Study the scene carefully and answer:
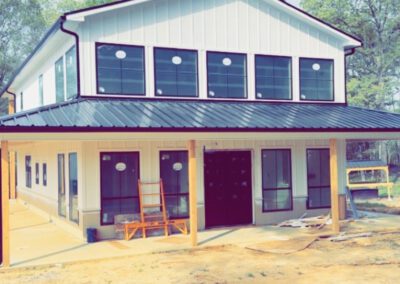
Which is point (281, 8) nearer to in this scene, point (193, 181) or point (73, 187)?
point (193, 181)

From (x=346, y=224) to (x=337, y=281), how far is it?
6262 millimetres

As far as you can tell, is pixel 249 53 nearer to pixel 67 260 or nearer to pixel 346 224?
pixel 346 224

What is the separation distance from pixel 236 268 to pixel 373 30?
3252cm

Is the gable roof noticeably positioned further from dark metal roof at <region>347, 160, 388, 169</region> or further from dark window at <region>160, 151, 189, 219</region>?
dark metal roof at <region>347, 160, 388, 169</region>

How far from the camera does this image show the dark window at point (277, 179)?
46.5ft

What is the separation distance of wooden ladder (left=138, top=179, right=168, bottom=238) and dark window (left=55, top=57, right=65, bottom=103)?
168 inches

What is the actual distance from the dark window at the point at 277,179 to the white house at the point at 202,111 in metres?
0.03

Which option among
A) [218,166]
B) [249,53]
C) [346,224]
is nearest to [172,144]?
[218,166]

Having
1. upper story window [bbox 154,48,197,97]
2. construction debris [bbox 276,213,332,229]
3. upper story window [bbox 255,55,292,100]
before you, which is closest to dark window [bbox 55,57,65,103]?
upper story window [bbox 154,48,197,97]

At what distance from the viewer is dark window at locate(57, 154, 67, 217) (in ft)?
45.5

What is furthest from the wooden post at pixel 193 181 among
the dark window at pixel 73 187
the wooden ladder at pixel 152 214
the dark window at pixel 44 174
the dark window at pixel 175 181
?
the dark window at pixel 44 174

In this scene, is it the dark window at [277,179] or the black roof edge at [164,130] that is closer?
the black roof edge at [164,130]

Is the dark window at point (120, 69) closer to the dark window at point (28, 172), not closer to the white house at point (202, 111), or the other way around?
the white house at point (202, 111)

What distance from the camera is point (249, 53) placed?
47.0ft
